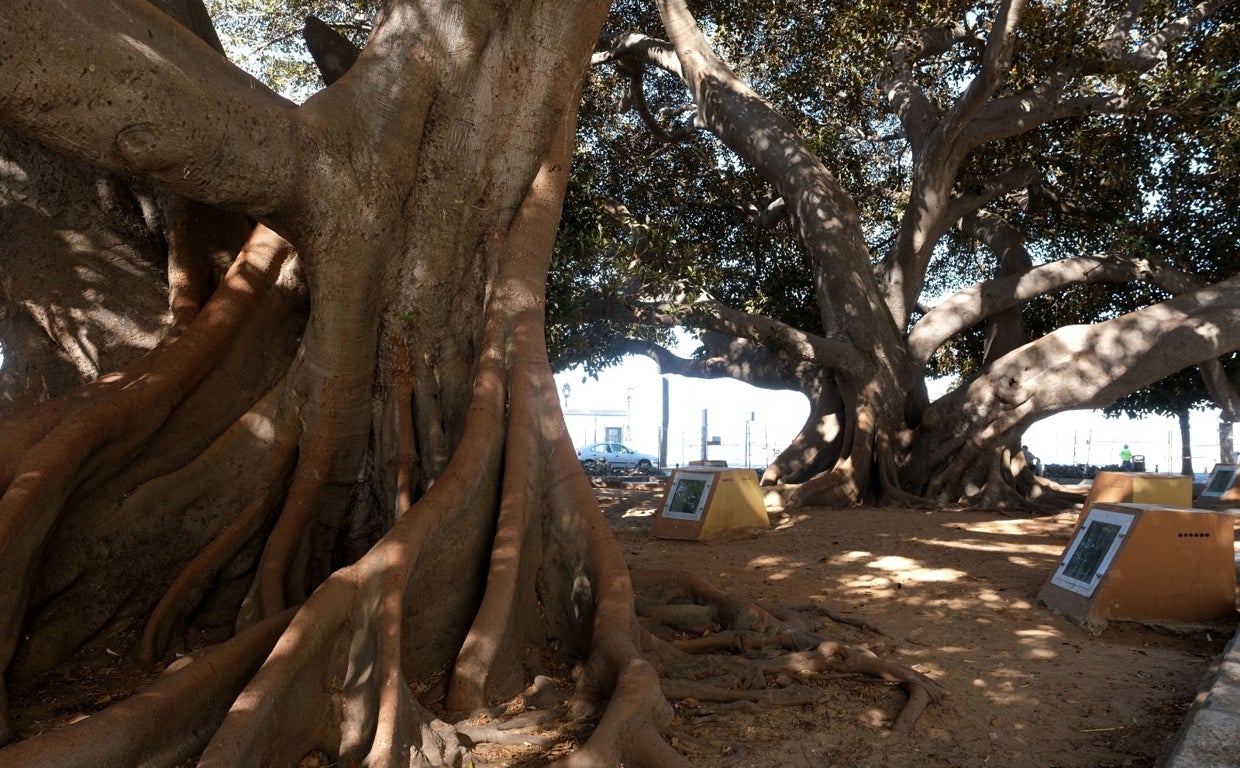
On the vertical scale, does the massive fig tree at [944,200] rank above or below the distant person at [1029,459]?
above

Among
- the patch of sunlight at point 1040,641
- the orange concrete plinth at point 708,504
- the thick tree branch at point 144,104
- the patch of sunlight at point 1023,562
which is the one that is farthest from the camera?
the orange concrete plinth at point 708,504

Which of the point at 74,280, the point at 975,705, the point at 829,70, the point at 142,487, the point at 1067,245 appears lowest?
the point at 975,705

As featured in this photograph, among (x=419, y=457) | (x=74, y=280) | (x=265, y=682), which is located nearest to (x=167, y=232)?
(x=74, y=280)

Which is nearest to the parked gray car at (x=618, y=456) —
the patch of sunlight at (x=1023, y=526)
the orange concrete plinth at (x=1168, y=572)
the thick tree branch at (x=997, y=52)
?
the patch of sunlight at (x=1023, y=526)

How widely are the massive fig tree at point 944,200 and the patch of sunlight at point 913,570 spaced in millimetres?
4065

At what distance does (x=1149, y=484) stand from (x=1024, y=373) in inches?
88.2

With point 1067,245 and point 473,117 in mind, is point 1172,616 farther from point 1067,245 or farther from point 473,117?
point 1067,245

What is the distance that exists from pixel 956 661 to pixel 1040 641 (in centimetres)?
83

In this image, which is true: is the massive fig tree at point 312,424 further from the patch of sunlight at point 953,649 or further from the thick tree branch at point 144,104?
the patch of sunlight at point 953,649

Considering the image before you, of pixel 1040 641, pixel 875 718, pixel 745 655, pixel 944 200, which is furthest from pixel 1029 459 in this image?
pixel 875 718

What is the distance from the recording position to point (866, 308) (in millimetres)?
13594

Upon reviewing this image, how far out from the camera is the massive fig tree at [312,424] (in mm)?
3910

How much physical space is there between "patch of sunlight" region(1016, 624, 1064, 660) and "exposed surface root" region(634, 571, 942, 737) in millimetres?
1069

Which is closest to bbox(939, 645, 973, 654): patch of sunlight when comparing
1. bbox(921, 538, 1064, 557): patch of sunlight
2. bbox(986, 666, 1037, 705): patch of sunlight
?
bbox(986, 666, 1037, 705): patch of sunlight
